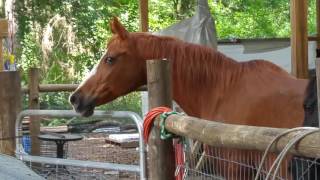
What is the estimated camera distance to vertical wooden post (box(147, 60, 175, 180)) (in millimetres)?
2686

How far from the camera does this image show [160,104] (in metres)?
2.71

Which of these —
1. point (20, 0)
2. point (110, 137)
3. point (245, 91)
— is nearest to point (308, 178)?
point (245, 91)

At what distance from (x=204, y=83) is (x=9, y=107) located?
4.96 feet

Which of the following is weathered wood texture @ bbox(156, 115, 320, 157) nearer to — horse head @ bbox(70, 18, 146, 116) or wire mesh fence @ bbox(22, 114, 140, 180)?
horse head @ bbox(70, 18, 146, 116)

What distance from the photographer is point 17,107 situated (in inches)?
181

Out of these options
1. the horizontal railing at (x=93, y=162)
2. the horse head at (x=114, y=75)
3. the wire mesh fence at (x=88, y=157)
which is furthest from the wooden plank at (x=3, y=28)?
the horse head at (x=114, y=75)

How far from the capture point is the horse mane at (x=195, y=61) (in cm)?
396

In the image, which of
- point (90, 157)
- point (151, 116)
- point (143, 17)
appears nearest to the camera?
point (151, 116)

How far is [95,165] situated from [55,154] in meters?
2.06

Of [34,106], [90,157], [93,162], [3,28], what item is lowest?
[90,157]

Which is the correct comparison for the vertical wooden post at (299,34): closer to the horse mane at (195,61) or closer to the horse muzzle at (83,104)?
the horse mane at (195,61)

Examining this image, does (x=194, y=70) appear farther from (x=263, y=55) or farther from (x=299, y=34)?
(x=263, y=55)

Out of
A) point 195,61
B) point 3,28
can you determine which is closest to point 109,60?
point 195,61

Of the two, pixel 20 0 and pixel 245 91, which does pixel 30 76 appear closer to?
pixel 245 91
